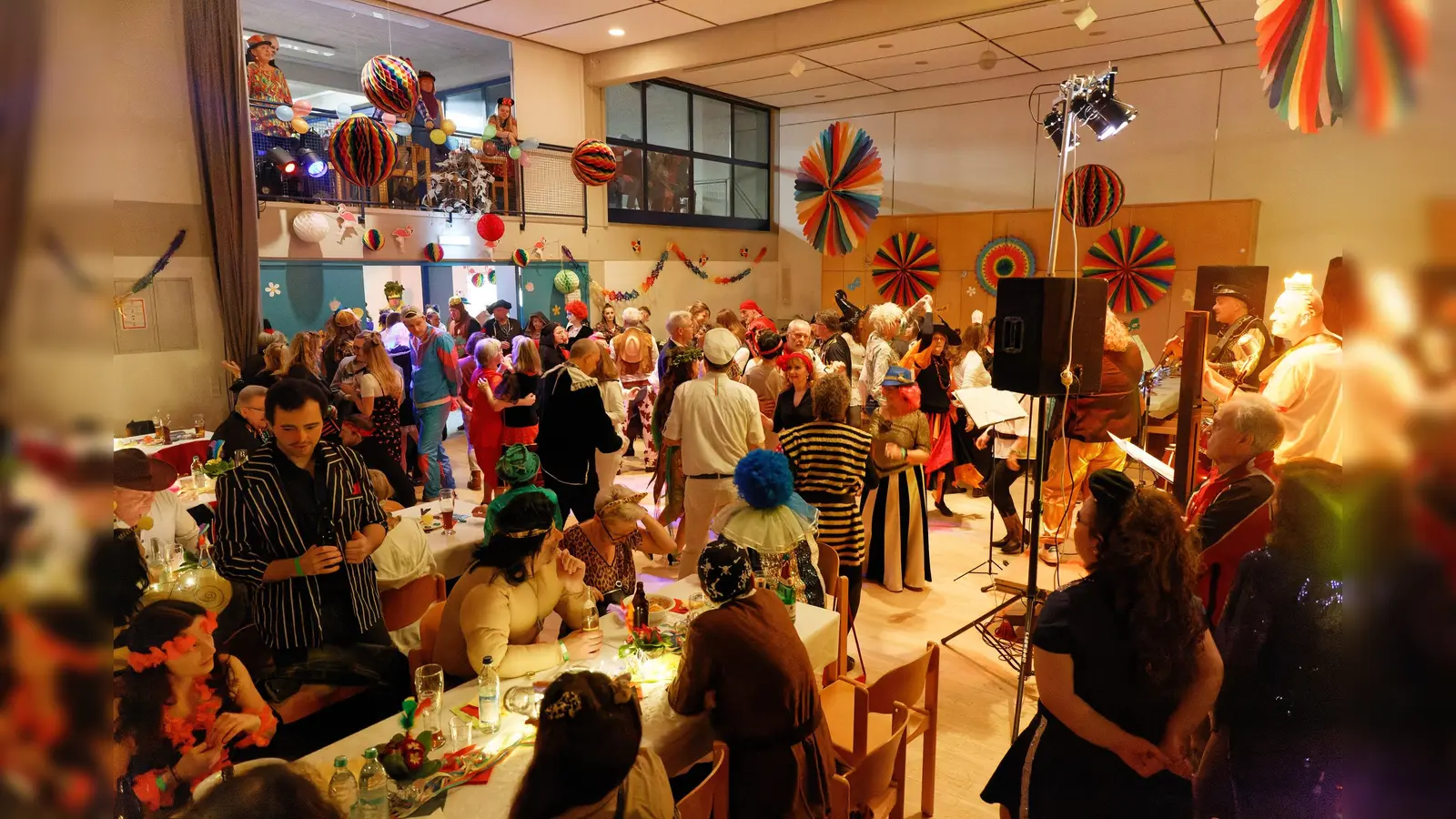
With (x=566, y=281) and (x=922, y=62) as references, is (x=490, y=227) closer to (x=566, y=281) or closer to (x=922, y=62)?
(x=566, y=281)

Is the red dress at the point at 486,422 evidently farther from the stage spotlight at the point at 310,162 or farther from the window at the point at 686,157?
the window at the point at 686,157

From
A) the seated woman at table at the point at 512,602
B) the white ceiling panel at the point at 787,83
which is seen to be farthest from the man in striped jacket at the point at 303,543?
the white ceiling panel at the point at 787,83

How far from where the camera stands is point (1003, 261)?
9.68 meters

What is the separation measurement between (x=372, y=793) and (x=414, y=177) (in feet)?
23.5

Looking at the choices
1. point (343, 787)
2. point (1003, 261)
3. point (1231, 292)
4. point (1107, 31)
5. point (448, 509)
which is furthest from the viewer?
point (1003, 261)

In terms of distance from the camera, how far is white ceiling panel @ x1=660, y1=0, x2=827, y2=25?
24.2 ft

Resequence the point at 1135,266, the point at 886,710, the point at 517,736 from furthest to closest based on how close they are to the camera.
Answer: the point at 1135,266
the point at 886,710
the point at 517,736

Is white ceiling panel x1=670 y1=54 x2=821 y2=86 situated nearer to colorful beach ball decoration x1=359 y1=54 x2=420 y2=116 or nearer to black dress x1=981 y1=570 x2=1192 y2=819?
colorful beach ball decoration x1=359 y1=54 x2=420 y2=116

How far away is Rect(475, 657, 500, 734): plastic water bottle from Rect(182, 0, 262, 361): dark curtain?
213 inches

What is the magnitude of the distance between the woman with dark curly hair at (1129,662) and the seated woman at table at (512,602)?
4.70ft

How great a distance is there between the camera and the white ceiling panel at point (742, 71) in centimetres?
905

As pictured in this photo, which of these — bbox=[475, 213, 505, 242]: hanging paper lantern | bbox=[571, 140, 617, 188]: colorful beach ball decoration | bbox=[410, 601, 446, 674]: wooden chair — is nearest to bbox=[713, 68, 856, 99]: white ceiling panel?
bbox=[571, 140, 617, 188]: colorful beach ball decoration

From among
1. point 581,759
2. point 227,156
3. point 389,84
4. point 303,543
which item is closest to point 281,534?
point 303,543

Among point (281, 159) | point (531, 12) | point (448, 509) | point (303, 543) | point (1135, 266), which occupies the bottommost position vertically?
point (448, 509)
